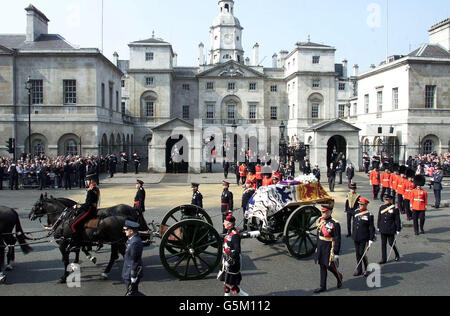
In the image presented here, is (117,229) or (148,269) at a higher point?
(117,229)

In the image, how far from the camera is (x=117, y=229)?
8.12 m

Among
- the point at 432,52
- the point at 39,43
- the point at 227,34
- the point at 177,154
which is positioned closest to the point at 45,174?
the point at 177,154

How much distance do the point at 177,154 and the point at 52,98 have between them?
10.8 m

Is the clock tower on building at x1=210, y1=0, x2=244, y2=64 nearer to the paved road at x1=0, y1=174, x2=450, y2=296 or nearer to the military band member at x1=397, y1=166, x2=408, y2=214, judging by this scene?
the military band member at x1=397, y1=166, x2=408, y2=214

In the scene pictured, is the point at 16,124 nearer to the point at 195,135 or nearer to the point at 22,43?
the point at 22,43

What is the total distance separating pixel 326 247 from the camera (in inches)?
291

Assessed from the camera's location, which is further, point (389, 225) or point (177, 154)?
point (177, 154)

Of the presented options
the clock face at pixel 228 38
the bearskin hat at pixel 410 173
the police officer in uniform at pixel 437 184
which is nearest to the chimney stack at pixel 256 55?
the clock face at pixel 228 38

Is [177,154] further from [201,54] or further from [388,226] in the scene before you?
[201,54]

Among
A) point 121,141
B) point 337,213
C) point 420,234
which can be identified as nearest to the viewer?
point 420,234

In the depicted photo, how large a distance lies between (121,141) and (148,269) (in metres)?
33.9

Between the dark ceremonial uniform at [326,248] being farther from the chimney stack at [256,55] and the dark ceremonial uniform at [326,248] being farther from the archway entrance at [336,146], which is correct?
the chimney stack at [256,55]

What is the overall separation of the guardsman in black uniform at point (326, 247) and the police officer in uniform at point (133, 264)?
11.0 feet

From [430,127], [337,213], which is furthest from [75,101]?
[430,127]
